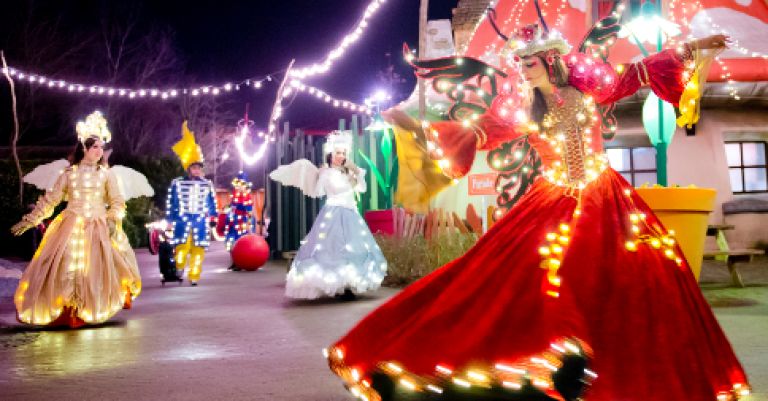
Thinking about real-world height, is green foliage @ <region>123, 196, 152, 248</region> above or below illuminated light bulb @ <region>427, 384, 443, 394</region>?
above

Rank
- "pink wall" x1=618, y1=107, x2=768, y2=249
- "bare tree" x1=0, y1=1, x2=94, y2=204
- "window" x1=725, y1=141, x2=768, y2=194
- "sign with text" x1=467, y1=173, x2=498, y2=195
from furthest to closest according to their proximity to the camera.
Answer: "bare tree" x1=0, y1=1, x2=94, y2=204
"window" x1=725, y1=141, x2=768, y2=194
"pink wall" x1=618, y1=107, x2=768, y2=249
"sign with text" x1=467, y1=173, x2=498, y2=195

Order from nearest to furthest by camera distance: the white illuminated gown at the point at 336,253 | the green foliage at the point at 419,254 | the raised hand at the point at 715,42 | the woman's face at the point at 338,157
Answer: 1. the raised hand at the point at 715,42
2. the white illuminated gown at the point at 336,253
3. the woman's face at the point at 338,157
4. the green foliage at the point at 419,254

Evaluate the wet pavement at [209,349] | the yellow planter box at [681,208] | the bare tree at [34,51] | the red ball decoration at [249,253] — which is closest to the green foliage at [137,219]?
the bare tree at [34,51]

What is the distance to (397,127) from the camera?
4652 millimetres

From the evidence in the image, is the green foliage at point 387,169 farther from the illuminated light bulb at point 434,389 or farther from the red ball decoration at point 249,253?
the illuminated light bulb at point 434,389

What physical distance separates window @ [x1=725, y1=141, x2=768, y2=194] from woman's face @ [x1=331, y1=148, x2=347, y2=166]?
9011mm

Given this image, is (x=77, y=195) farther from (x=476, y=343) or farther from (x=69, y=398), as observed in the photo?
(x=476, y=343)

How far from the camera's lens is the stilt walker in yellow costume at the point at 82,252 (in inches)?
267

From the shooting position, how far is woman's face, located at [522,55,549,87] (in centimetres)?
376

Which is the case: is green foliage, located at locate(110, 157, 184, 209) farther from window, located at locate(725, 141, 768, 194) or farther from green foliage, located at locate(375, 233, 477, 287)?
window, located at locate(725, 141, 768, 194)

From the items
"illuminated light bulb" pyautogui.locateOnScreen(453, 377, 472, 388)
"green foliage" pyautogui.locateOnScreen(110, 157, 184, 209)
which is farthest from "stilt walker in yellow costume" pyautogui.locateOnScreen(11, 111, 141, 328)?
"green foliage" pyautogui.locateOnScreen(110, 157, 184, 209)

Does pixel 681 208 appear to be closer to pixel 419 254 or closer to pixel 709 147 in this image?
pixel 419 254

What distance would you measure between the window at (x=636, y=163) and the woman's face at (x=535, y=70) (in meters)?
10.7

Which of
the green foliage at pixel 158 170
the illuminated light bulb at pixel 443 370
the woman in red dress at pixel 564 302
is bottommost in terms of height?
the illuminated light bulb at pixel 443 370
